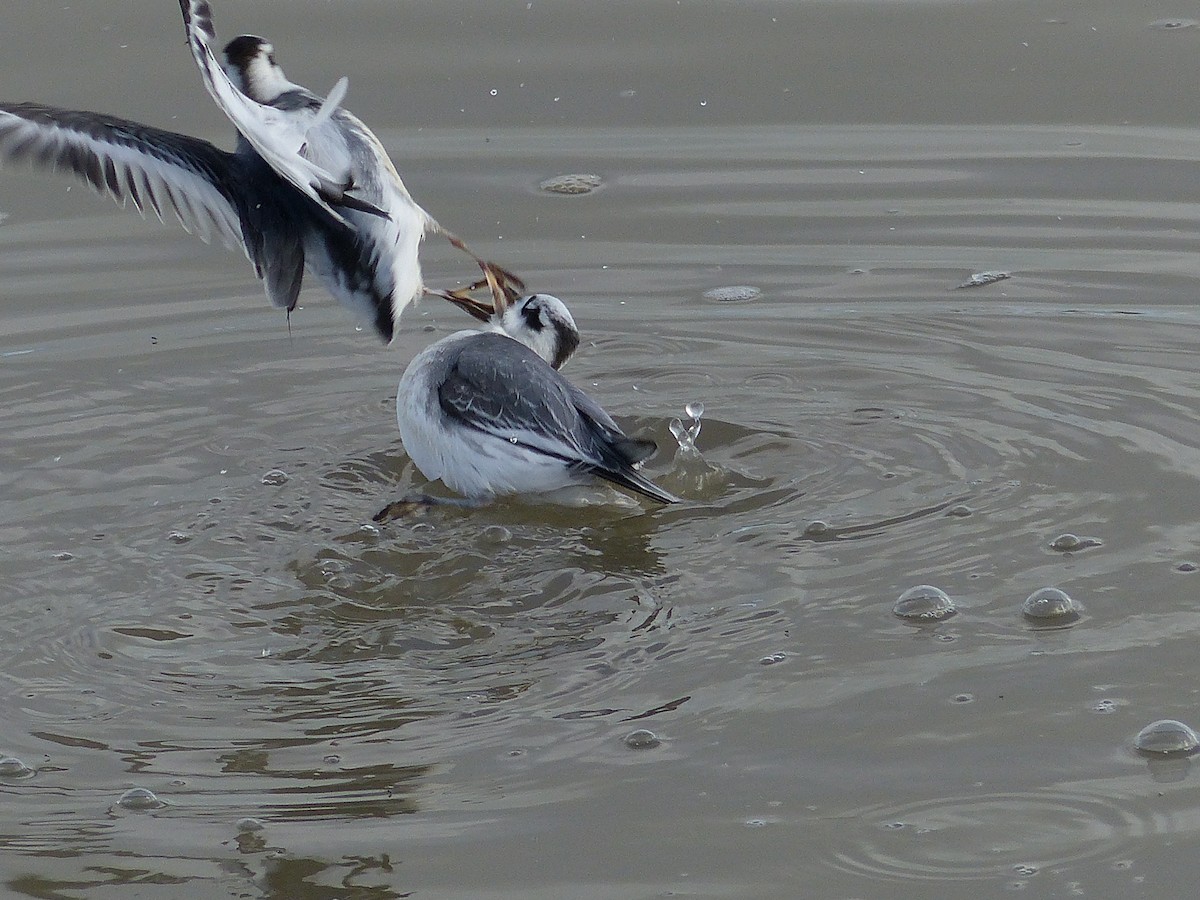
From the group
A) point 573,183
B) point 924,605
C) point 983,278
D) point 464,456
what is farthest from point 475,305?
point 924,605

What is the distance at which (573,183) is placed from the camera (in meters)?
7.35

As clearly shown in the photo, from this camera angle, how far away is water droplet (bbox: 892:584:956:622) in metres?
3.93

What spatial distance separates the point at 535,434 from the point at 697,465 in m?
0.51

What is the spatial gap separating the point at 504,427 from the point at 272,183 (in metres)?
0.95

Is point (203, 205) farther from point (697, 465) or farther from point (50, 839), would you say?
point (50, 839)

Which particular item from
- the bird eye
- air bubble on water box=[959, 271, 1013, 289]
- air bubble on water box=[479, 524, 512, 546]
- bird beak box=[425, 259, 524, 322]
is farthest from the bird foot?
air bubble on water box=[959, 271, 1013, 289]

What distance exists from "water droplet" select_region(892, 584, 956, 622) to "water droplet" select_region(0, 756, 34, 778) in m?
1.95

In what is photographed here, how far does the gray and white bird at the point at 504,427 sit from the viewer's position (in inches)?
187

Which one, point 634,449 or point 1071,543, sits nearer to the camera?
point 1071,543

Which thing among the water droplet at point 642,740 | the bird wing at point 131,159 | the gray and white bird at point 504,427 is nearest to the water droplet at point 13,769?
the water droplet at point 642,740

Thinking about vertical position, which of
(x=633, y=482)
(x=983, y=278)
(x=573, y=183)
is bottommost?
(x=633, y=482)

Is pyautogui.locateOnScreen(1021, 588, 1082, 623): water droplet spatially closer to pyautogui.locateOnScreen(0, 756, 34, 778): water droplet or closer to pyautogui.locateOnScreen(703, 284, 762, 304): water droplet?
pyautogui.locateOnScreen(0, 756, 34, 778): water droplet

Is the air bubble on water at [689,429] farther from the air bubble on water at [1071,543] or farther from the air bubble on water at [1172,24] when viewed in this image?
the air bubble on water at [1172,24]

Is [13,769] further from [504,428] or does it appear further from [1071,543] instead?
[1071,543]
